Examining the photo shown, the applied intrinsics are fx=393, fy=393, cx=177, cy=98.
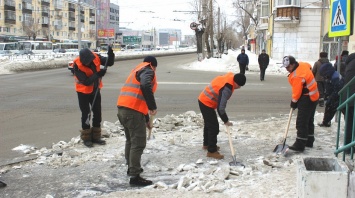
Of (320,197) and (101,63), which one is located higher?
(101,63)

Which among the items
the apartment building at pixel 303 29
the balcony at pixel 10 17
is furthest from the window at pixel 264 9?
the balcony at pixel 10 17

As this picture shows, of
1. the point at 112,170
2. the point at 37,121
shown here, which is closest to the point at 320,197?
the point at 112,170

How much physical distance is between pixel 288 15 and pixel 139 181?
98.7 ft

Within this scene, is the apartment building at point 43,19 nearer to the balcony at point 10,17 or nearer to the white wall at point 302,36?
the balcony at point 10,17

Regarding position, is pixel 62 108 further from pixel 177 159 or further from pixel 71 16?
pixel 71 16

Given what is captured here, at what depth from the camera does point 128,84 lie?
5.07 meters

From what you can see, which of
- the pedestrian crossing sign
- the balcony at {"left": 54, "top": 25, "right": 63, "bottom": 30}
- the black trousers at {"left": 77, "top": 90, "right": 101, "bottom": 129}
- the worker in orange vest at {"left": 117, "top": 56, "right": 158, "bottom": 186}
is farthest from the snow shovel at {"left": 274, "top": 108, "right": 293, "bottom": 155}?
the balcony at {"left": 54, "top": 25, "right": 63, "bottom": 30}


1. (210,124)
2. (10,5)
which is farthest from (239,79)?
(10,5)

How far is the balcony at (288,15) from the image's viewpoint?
105 ft

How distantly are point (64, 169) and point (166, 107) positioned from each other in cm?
598

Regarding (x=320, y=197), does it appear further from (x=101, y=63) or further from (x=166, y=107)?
(x=166, y=107)

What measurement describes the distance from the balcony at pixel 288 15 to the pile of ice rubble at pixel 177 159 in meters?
26.2

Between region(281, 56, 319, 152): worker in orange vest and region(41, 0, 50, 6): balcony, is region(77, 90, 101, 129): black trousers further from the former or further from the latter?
region(41, 0, 50, 6): balcony

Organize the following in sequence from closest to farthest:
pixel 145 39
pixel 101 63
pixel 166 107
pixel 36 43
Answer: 1. pixel 101 63
2. pixel 166 107
3. pixel 36 43
4. pixel 145 39
